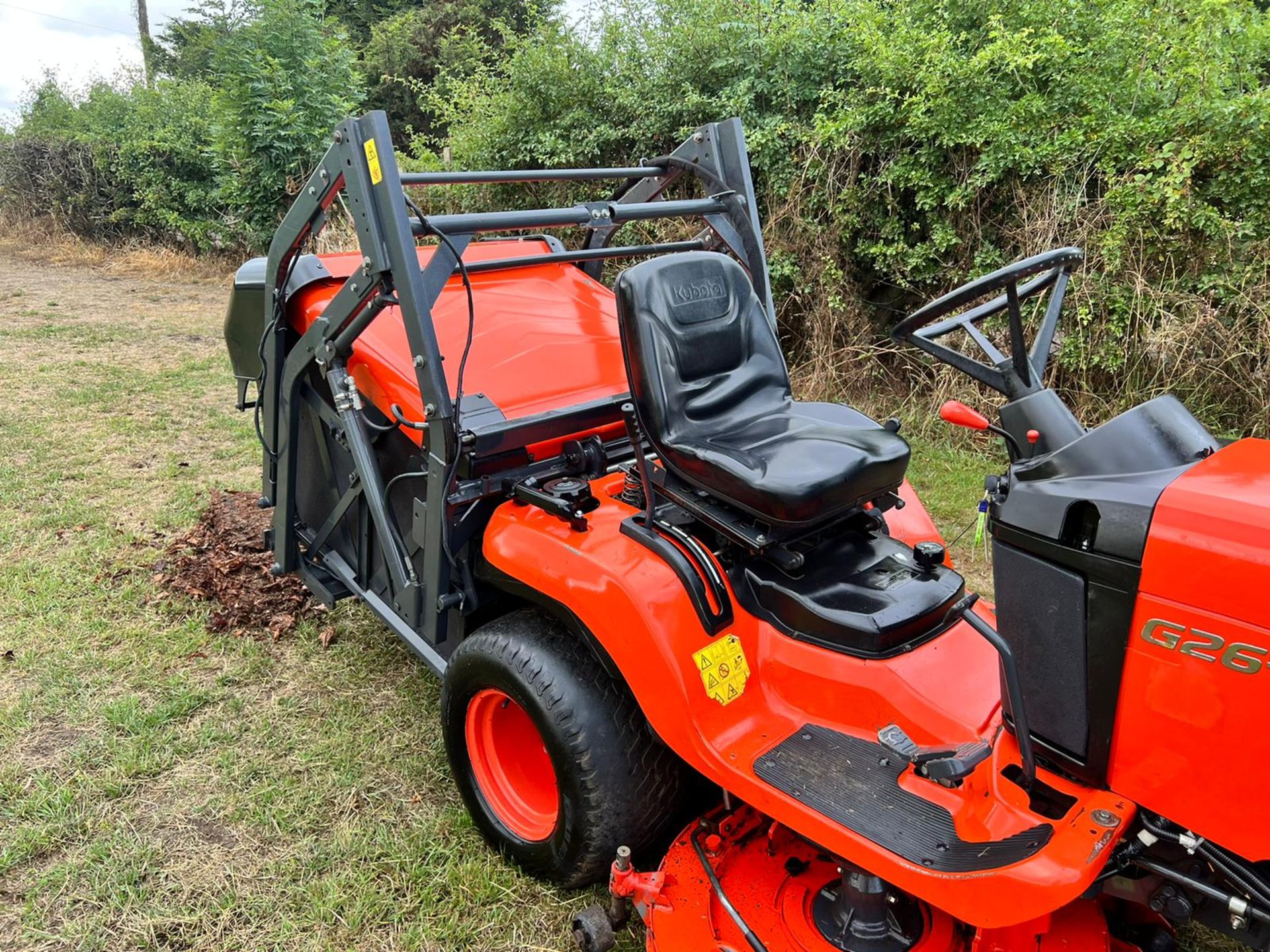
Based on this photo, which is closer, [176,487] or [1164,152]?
[1164,152]

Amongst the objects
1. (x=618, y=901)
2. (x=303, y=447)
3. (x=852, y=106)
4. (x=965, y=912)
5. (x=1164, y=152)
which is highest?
(x=852, y=106)

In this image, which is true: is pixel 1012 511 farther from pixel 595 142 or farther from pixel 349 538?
pixel 595 142

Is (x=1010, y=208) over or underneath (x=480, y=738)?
over

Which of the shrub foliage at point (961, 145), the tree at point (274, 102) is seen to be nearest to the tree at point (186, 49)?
the tree at point (274, 102)

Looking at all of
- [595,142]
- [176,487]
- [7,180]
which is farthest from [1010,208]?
[7,180]

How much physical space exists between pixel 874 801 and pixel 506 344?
5.49 ft

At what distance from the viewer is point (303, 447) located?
3.13 meters

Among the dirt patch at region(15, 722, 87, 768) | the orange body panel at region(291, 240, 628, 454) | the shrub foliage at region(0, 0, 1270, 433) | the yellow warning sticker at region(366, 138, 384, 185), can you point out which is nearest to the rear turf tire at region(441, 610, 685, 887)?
the orange body panel at region(291, 240, 628, 454)

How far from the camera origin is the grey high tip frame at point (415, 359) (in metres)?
2.23

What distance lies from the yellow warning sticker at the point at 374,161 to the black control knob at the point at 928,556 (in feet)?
5.32

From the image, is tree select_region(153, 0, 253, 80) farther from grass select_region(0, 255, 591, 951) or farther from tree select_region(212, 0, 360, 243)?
grass select_region(0, 255, 591, 951)

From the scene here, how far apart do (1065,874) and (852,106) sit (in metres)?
4.87

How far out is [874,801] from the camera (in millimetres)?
1701

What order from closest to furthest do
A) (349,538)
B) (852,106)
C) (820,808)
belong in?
(820,808)
(349,538)
(852,106)
